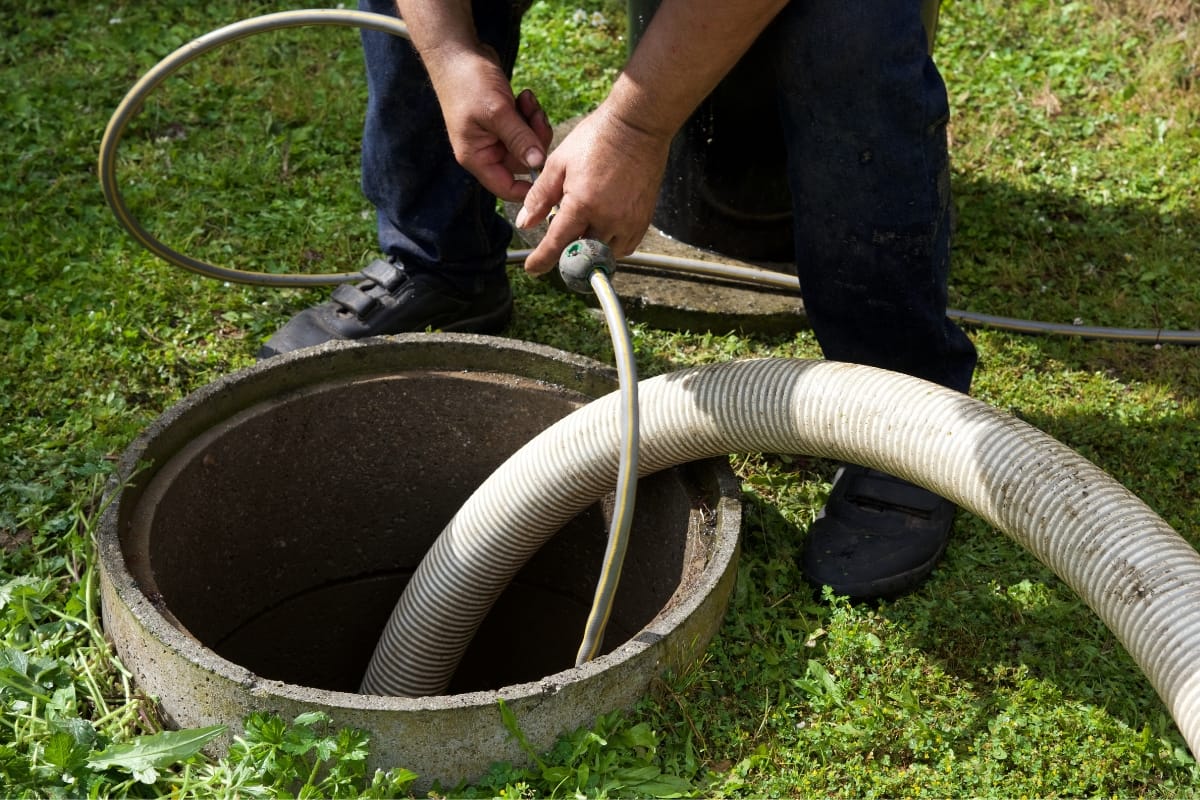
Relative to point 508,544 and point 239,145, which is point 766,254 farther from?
point 239,145

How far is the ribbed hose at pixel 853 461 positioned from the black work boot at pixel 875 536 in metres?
0.31

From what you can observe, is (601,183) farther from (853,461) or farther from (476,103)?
(853,461)

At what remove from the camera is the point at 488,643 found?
3152 millimetres

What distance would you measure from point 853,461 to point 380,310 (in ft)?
4.22

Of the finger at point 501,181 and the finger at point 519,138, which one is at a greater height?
the finger at point 519,138

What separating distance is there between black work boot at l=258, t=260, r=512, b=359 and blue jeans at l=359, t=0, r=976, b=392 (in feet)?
0.95

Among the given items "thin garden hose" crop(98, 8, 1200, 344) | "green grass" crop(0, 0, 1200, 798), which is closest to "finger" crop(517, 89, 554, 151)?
"thin garden hose" crop(98, 8, 1200, 344)

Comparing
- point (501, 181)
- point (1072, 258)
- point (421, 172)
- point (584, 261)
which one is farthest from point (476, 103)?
point (1072, 258)

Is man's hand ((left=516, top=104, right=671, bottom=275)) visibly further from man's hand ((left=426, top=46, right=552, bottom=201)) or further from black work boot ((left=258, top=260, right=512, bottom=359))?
black work boot ((left=258, top=260, right=512, bottom=359))

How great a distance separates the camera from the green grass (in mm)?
2041

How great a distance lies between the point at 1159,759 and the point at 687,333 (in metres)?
1.52

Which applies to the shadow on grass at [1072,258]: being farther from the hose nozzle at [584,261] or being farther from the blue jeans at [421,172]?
the hose nozzle at [584,261]

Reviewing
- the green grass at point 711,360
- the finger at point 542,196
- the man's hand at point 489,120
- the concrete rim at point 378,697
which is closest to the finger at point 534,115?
the man's hand at point 489,120

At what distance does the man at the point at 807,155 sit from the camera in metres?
1.96
